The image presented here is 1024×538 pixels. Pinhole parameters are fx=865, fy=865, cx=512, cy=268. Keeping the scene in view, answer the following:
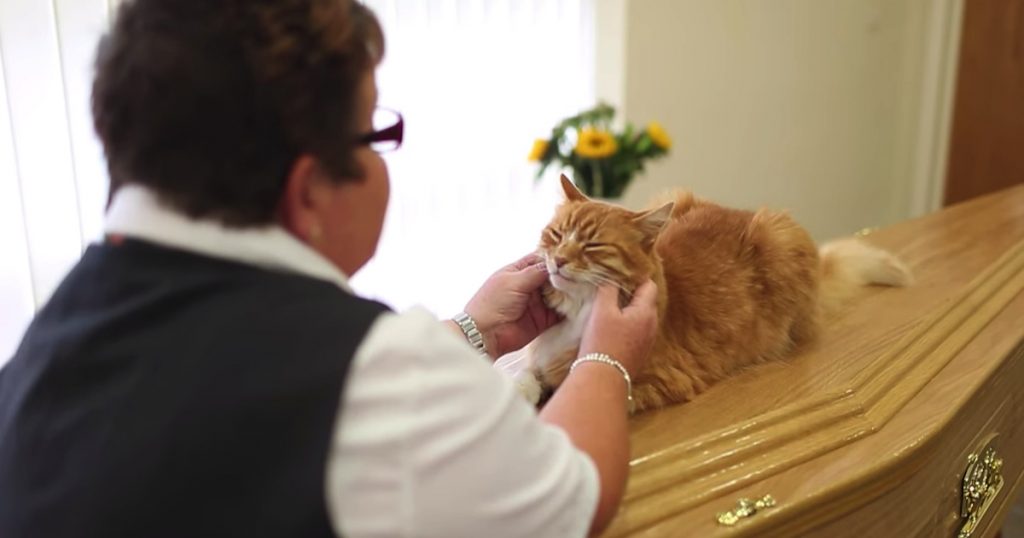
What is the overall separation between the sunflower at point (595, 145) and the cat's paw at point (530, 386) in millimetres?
1474

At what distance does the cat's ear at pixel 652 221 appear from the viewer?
0.98 meters

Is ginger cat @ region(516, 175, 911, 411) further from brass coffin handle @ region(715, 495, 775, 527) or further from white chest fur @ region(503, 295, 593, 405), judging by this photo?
brass coffin handle @ region(715, 495, 775, 527)

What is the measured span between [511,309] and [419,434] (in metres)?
0.48

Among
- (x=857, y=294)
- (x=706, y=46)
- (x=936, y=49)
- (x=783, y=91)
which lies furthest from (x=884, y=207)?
(x=857, y=294)

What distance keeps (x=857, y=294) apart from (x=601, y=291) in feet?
2.18

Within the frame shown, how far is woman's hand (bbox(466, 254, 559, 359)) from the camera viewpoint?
1002mm

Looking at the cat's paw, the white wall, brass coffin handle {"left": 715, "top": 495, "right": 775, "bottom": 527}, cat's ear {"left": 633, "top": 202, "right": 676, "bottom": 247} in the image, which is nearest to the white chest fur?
the cat's paw

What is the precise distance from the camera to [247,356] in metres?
0.55

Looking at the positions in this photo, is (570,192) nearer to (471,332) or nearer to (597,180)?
(471,332)

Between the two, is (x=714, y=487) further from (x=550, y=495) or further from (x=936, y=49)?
(x=936, y=49)

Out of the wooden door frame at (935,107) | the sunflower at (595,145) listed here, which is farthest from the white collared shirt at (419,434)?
the wooden door frame at (935,107)

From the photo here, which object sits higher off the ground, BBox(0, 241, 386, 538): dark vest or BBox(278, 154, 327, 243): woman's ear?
BBox(278, 154, 327, 243): woman's ear

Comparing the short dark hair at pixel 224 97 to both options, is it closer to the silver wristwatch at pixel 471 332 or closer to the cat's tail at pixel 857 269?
the silver wristwatch at pixel 471 332

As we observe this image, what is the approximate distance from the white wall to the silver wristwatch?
196 cm
